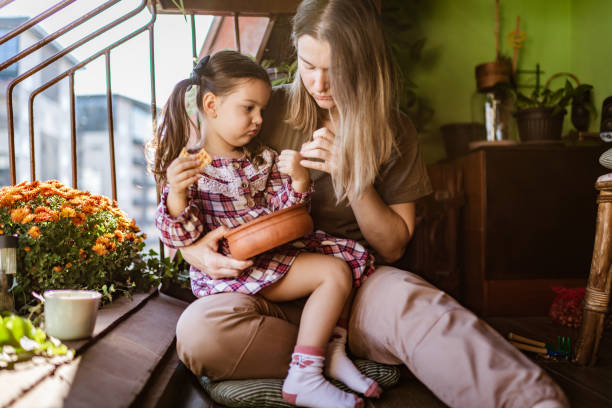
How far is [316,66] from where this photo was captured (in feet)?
3.84

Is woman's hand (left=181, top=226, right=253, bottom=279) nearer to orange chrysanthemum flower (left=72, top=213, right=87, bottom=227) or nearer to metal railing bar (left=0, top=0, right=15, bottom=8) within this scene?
orange chrysanthemum flower (left=72, top=213, right=87, bottom=227)

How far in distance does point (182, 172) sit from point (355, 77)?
48cm

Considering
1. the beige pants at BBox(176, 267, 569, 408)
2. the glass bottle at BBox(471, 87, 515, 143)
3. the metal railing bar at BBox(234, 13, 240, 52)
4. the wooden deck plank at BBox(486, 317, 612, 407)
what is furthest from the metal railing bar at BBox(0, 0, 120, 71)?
the glass bottle at BBox(471, 87, 515, 143)

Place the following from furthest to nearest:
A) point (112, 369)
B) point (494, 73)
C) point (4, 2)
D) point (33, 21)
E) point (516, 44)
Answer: point (516, 44), point (494, 73), point (33, 21), point (4, 2), point (112, 369)

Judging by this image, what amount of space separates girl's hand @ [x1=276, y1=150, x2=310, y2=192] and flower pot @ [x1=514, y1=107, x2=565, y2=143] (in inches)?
64.5

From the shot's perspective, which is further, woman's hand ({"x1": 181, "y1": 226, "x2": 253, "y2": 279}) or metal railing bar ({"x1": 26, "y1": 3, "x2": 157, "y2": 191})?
metal railing bar ({"x1": 26, "y1": 3, "x2": 157, "y2": 191})

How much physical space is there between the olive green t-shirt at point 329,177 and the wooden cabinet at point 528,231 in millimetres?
998

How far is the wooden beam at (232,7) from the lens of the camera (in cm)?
152

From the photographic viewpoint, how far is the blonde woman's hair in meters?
1.14

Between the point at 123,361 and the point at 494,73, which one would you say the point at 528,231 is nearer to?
the point at 494,73

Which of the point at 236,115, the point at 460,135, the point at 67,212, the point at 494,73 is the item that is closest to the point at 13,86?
the point at 67,212

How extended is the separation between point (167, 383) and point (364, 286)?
0.52 meters

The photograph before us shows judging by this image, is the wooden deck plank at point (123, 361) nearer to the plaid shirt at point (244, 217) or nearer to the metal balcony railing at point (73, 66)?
the plaid shirt at point (244, 217)

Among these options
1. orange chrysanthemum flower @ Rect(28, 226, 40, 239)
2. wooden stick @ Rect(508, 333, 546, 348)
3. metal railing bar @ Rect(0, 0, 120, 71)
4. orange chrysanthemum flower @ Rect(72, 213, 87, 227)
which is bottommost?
wooden stick @ Rect(508, 333, 546, 348)
